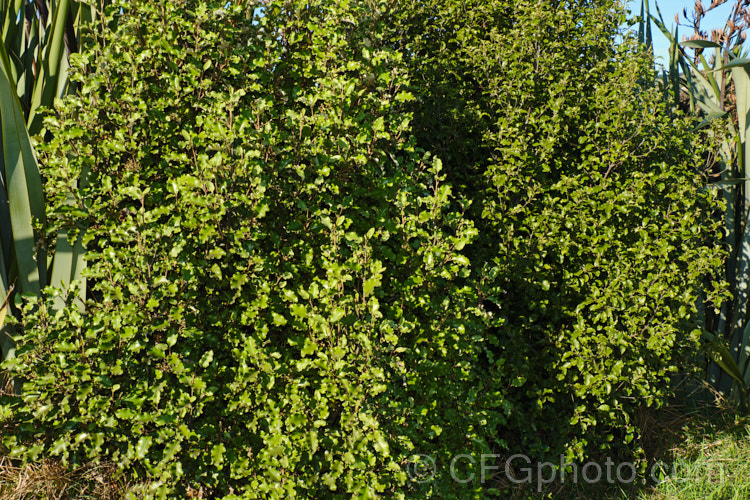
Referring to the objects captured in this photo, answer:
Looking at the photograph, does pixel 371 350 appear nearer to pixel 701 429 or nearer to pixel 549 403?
pixel 549 403

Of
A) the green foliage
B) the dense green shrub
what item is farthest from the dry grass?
the dense green shrub

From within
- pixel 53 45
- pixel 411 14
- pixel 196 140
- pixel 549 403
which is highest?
pixel 411 14

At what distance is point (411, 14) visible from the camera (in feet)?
13.1

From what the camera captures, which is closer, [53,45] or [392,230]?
[392,230]

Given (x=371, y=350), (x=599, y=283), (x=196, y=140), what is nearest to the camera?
(x=371, y=350)

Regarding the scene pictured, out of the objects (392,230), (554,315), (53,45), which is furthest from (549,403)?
(53,45)

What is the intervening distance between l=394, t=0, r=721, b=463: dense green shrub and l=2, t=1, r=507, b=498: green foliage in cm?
82

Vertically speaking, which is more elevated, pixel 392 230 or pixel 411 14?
pixel 411 14

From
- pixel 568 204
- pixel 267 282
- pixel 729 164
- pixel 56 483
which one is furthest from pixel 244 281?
pixel 729 164

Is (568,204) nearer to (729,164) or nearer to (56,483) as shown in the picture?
(729,164)

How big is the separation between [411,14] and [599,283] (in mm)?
2233

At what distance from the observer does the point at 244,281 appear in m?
2.40

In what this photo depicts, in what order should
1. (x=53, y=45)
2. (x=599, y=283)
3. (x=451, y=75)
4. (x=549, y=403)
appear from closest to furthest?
(x=53, y=45) → (x=599, y=283) → (x=549, y=403) → (x=451, y=75)

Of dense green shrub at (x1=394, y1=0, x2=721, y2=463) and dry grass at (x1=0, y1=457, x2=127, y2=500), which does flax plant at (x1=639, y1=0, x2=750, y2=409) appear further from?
dry grass at (x1=0, y1=457, x2=127, y2=500)
